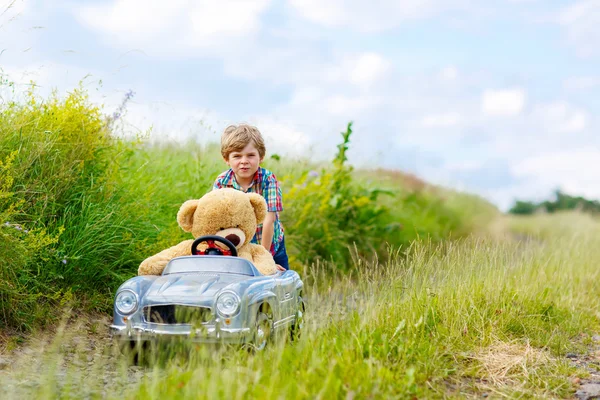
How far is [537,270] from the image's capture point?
7941 mm

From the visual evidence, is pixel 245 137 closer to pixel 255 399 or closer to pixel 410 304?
pixel 410 304

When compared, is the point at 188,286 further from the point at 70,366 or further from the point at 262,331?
the point at 70,366

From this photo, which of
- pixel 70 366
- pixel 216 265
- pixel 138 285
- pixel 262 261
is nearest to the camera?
pixel 138 285

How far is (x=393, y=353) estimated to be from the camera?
4547 millimetres

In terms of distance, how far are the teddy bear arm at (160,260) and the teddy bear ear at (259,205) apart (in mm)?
639

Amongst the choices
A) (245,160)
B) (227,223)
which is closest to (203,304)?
(227,223)

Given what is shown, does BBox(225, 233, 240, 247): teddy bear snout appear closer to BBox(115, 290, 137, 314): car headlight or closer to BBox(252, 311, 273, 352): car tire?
BBox(252, 311, 273, 352): car tire

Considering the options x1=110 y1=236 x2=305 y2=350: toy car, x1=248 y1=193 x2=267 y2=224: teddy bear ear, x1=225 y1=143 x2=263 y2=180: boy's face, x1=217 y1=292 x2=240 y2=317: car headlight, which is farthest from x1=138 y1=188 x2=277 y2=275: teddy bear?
x1=217 y1=292 x2=240 y2=317: car headlight

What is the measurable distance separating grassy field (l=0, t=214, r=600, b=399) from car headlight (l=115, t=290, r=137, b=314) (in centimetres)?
39

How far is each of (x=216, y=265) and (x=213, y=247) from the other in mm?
Answer: 334

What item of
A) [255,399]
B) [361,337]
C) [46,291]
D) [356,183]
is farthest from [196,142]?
[255,399]

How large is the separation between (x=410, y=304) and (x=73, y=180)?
136 inches

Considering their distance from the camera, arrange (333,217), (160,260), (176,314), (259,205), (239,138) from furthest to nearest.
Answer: (333,217)
(239,138)
(259,205)
(160,260)
(176,314)

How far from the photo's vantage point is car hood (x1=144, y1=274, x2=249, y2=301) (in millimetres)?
4398
